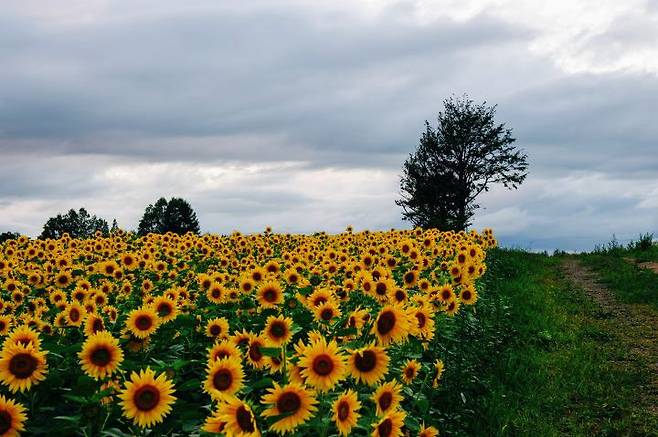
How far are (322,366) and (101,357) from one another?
1.63m

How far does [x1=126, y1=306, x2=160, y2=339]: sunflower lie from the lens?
5137 mm

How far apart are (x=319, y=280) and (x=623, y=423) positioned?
389cm

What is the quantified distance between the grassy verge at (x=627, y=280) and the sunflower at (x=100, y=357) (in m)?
12.7

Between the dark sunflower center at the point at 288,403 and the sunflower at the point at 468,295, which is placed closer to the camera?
the dark sunflower center at the point at 288,403

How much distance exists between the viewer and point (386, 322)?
397 centimetres

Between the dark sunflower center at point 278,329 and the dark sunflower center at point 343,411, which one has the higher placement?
the dark sunflower center at point 278,329

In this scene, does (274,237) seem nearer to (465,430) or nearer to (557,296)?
(557,296)

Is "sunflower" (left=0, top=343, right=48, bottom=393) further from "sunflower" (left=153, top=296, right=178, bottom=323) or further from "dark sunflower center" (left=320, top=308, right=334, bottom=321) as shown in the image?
"dark sunflower center" (left=320, top=308, right=334, bottom=321)

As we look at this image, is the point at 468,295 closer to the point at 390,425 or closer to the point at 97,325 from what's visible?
the point at 97,325

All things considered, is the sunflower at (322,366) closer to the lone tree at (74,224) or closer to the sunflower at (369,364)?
the sunflower at (369,364)

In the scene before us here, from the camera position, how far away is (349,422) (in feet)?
11.0

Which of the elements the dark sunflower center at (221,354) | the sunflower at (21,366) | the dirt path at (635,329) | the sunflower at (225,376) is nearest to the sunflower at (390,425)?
the sunflower at (225,376)

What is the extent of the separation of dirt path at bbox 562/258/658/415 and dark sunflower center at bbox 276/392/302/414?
6231 mm

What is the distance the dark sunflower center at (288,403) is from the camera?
3.23 meters
